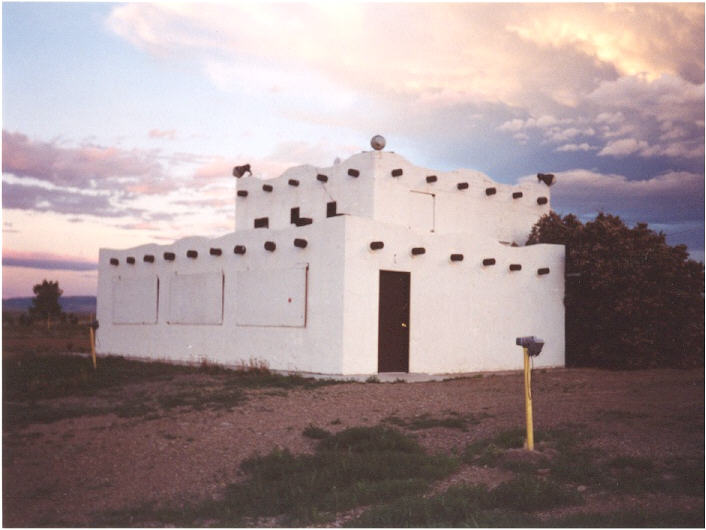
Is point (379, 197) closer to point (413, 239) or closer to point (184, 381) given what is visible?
point (413, 239)

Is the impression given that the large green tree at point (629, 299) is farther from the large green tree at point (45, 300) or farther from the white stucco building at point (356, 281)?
the large green tree at point (45, 300)

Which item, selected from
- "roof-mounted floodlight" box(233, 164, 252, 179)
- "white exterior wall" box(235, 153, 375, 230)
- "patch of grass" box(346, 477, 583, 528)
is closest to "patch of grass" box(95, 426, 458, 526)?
"patch of grass" box(346, 477, 583, 528)

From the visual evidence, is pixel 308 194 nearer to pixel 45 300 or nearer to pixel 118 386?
pixel 118 386

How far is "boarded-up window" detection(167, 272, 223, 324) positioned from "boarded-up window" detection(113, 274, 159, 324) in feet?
3.61

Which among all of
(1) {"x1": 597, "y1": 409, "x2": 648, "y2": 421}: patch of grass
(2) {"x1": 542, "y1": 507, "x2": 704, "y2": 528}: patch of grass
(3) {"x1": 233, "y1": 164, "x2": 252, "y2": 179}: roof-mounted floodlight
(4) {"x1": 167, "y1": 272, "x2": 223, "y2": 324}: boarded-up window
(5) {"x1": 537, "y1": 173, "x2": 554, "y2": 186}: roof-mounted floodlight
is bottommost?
(2) {"x1": 542, "y1": 507, "x2": 704, "y2": 528}: patch of grass

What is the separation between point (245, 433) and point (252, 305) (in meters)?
8.43

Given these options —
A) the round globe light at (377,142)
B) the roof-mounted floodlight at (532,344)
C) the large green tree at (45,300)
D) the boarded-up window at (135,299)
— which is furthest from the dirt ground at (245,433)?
the large green tree at (45,300)

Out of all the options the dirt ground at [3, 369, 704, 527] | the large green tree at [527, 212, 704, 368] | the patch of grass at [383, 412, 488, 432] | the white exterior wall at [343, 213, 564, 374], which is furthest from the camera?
the large green tree at [527, 212, 704, 368]

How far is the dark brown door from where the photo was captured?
15656mm

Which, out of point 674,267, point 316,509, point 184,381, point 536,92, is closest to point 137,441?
point 316,509

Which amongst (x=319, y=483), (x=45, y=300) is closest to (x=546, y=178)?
(x=319, y=483)

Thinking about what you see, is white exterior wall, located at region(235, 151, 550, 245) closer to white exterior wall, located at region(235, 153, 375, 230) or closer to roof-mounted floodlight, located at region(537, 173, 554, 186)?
white exterior wall, located at region(235, 153, 375, 230)

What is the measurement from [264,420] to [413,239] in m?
7.35

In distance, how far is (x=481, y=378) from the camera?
1551 centimetres
